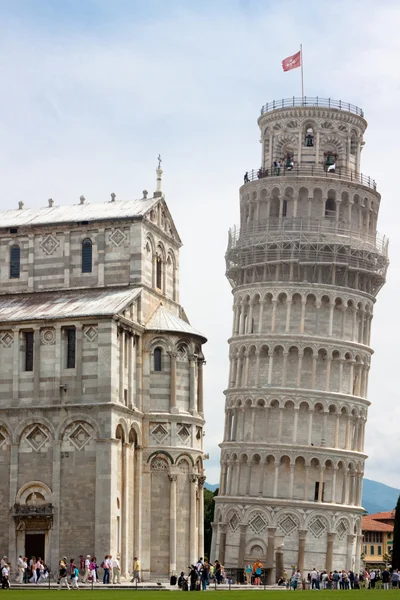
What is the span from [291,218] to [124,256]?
36.1 m

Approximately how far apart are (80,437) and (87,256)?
11.5 metres

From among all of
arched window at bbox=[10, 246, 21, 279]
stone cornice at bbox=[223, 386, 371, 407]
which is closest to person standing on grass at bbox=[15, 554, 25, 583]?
arched window at bbox=[10, 246, 21, 279]

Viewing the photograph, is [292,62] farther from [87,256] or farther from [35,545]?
[35,545]

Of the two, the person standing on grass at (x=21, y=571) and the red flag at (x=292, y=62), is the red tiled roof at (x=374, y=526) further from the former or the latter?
the person standing on grass at (x=21, y=571)

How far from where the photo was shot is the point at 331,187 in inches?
4432

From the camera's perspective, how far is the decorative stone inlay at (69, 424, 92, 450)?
71.5 metres

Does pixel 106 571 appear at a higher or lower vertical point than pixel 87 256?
lower

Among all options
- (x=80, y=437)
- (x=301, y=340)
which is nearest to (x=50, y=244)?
(x=80, y=437)

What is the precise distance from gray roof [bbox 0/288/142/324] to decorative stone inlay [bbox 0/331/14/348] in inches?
28.2

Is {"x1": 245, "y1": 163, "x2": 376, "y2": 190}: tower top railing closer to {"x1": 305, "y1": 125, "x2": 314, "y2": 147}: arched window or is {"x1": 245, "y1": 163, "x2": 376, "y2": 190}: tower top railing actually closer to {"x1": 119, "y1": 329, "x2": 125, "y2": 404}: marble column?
{"x1": 305, "y1": 125, "x2": 314, "y2": 147}: arched window

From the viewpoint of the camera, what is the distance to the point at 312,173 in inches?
4454

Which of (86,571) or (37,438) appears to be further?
(37,438)

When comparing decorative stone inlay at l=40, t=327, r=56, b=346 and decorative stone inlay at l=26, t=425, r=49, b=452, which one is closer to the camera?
decorative stone inlay at l=26, t=425, r=49, b=452

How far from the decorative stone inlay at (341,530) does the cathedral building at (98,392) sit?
33.2 meters
